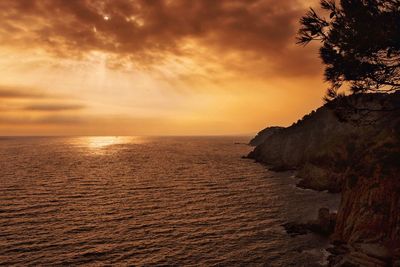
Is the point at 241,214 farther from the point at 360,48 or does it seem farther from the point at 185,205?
the point at 360,48

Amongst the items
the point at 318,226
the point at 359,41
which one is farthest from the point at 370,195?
the point at 359,41

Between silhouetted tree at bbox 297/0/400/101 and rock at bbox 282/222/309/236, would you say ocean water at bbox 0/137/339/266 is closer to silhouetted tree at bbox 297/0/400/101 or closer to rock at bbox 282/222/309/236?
rock at bbox 282/222/309/236

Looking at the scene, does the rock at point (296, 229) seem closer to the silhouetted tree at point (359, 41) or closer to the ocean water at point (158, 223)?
the ocean water at point (158, 223)

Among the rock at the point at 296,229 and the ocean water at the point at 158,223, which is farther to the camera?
the rock at the point at 296,229

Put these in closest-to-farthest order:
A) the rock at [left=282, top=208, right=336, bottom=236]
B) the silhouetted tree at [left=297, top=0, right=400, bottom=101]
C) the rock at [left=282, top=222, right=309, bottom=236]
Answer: the silhouetted tree at [left=297, top=0, right=400, bottom=101], the rock at [left=282, top=208, right=336, bottom=236], the rock at [left=282, top=222, right=309, bottom=236]

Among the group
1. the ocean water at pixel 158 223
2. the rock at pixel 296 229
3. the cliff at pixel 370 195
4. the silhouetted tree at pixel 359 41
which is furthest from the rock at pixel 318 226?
the silhouetted tree at pixel 359 41

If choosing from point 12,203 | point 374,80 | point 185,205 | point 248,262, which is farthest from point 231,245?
point 12,203

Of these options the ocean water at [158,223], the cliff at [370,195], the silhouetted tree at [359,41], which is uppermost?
the silhouetted tree at [359,41]

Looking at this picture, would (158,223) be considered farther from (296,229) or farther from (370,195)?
(370,195)

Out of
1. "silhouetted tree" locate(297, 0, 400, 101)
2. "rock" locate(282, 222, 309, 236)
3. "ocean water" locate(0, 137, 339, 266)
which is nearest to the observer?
"silhouetted tree" locate(297, 0, 400, 101)

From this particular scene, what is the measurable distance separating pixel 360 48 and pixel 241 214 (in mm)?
29380

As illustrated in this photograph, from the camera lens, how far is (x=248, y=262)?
27.5 m

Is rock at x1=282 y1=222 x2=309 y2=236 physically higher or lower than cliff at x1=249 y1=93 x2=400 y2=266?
lower

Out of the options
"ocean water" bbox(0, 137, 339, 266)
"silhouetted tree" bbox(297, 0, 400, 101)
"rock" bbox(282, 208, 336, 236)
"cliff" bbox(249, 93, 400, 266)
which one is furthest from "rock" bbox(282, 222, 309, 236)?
"silhouetted tree" bbox(297, 0, 400, 101)
